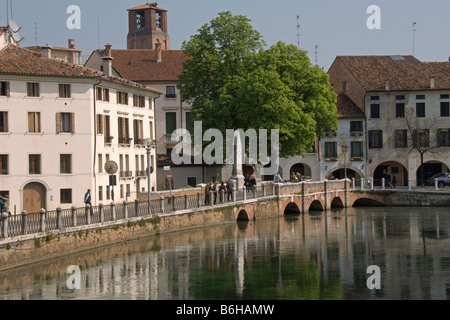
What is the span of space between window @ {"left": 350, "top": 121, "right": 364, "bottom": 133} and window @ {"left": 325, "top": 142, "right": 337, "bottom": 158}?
7.12 ft

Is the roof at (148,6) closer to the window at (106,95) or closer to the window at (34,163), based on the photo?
the window at (106,95)

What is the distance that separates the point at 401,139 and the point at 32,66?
41.1 meters

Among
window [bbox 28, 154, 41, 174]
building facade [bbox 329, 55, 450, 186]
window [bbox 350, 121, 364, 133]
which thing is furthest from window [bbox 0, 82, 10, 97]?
building facade [bbox 329, 55, 450, 186]

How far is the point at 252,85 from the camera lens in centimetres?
6016

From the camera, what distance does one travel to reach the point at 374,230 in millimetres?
51406

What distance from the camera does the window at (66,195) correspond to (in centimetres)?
4909

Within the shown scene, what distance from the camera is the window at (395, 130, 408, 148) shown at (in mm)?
77375

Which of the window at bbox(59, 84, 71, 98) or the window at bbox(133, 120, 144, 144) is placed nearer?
the window at bbox(59, 84, 71, 98)

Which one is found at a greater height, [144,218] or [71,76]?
[71,76]

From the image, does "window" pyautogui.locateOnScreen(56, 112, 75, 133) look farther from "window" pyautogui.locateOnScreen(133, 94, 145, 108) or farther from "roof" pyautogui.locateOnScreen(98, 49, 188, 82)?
"roof" pyautogui.locateOnScreen(98, 49, 188, 82)

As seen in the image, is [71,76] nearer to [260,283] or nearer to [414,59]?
[260,283]

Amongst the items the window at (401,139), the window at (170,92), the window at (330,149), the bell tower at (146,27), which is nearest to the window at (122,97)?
the window at (170,92)
